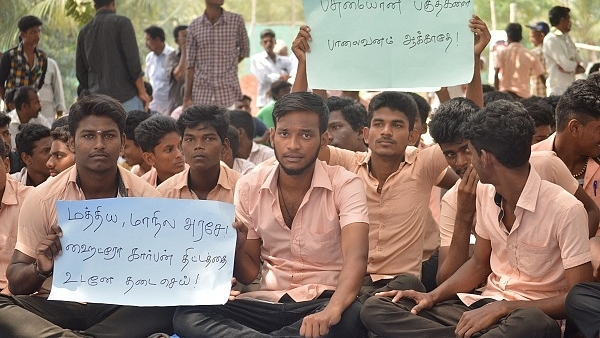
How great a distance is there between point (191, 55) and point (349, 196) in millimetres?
6103

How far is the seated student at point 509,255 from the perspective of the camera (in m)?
4.63

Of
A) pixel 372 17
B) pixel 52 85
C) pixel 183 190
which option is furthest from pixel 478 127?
pixel 52 85

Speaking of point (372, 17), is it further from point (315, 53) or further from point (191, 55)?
point (191, 55)

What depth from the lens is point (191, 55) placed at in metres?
11.0

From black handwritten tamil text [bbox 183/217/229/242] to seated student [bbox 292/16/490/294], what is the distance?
3.00ft

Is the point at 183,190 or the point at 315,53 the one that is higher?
the point at 315,53

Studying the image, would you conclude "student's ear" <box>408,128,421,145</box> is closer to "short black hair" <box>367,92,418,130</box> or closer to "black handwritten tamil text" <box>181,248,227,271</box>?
"short black hair" <box>367,92,418,130</box>

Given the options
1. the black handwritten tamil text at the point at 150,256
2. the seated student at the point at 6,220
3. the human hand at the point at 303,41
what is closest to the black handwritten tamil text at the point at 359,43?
the human hand at the point at 303,41

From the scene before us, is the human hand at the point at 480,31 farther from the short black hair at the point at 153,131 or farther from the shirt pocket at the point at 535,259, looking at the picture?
the short black hair at the point at 153,131

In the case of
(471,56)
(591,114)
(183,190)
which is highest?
(471,56)

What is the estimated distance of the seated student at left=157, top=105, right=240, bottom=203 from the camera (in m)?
6.14

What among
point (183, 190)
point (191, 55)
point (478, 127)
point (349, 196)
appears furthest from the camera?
point (191, 55)

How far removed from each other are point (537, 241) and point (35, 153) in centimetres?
390

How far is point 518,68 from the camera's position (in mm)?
13656
